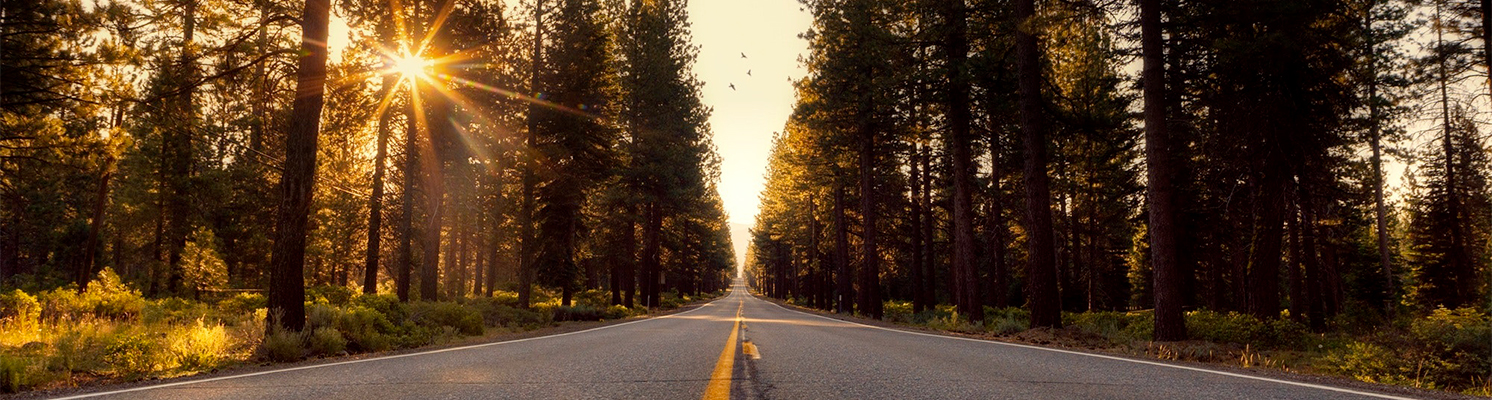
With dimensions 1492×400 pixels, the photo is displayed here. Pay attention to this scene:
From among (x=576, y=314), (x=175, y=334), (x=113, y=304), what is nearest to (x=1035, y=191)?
(x=576, y=314)

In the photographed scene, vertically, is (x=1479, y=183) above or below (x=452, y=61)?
below

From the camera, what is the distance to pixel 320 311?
9906mm

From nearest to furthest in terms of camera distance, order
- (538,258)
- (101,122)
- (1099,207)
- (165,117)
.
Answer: (165,117), (101,122), (538,258), (1099,207)

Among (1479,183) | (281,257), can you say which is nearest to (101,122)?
(281,257)

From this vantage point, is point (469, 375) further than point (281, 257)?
No

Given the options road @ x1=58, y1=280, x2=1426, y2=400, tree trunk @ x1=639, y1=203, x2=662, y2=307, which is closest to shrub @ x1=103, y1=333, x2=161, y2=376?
road @ x1=58, y1=280, x2=1426, y2=400

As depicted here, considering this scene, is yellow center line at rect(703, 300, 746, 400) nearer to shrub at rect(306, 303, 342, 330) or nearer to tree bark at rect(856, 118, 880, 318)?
shrub at rect(306, 303, 342, 330)

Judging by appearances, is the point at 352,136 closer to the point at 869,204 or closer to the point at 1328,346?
the point at 869,204

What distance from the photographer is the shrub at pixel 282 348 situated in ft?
26.2

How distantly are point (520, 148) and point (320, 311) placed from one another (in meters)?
14.4

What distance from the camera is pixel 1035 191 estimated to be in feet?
49.3

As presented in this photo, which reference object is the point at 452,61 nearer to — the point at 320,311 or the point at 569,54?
the point at 569,54

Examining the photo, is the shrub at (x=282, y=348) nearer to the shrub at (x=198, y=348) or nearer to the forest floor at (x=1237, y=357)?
the shrub at (x=198, y=348)

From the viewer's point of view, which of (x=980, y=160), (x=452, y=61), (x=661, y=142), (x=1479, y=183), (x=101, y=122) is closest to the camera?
(x=101, y=122)
